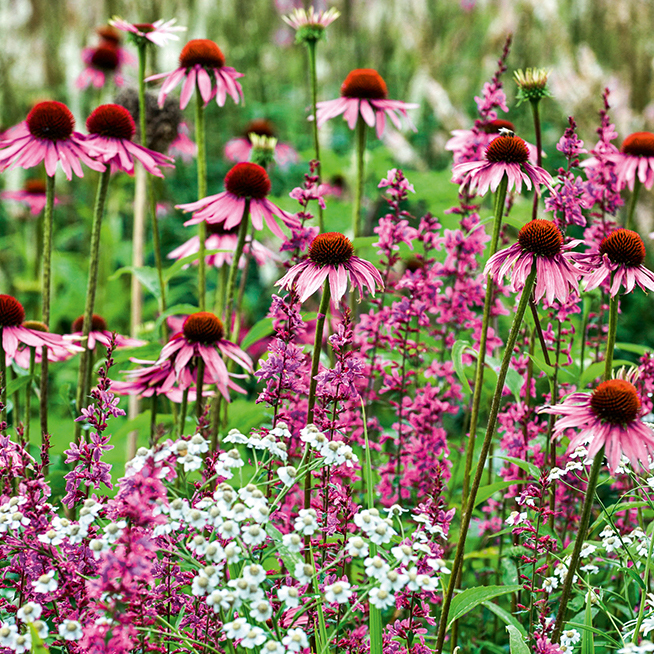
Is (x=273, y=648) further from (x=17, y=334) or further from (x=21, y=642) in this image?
(x=17, y=334)

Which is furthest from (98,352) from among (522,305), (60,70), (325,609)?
(60,70)

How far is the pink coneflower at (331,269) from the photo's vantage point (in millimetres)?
1479

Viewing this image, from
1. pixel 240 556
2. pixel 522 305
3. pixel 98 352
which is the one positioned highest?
pixel 522 305

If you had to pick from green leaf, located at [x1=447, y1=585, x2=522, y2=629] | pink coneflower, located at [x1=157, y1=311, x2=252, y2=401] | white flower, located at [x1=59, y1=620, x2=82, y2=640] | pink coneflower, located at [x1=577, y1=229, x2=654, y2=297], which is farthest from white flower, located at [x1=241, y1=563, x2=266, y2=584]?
pink coneflower, located at [x1=577, y1=229, x2=654, y2=297]

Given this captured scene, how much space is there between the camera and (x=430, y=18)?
5809 mm

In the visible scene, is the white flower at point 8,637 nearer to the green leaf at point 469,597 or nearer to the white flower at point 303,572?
the white flower at point 303,572

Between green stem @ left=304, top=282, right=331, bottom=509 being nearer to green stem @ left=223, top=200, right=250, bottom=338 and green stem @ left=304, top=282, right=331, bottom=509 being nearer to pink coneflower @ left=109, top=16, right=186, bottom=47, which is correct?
green stem @ left=223, top=200, right=250, bottom=338

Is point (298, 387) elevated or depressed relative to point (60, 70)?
depressed

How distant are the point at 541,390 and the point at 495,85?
1.43 metres

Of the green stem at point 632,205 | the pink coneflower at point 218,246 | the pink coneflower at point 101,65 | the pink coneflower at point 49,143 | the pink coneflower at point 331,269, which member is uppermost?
the pink coneflower at point 101,65

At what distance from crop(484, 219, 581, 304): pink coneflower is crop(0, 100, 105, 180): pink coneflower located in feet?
3.74

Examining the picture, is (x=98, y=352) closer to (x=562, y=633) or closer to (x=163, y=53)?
(x=562, y=633)

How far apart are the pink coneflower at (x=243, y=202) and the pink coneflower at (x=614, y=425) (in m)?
1.03

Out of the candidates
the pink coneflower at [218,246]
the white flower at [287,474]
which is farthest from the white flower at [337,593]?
the pink coneflower at [218,246]
